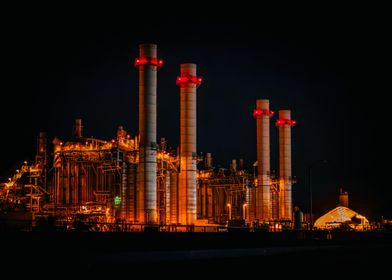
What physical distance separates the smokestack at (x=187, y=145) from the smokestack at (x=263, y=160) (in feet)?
78.4

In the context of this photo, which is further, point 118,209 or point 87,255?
point 118,209

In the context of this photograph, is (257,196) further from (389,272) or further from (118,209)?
(389,272)

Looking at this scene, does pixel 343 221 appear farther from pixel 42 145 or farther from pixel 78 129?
pixel 42 145

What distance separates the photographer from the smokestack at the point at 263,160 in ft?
364

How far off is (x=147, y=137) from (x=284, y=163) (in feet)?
138

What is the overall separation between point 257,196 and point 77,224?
169ft

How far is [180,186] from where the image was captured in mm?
89500

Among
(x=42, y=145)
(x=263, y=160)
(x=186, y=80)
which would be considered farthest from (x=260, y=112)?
(x=42, y=145)

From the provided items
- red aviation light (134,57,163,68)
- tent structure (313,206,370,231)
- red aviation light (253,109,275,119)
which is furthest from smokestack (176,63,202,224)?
tent structure (313,206,370,231)

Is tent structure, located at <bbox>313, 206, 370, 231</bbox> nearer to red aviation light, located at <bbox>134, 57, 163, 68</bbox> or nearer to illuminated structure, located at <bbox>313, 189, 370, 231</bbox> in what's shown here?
illuminated structure, located at <bbox>313, 189, 370, 231</bbox>

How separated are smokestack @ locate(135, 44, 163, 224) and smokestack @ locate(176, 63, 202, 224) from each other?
7.25m

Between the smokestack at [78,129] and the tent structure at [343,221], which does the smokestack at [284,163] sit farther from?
the smokestack at [78,129]

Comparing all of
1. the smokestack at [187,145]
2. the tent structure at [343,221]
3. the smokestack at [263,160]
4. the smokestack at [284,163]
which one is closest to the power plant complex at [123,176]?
the smokestack at [187,145]

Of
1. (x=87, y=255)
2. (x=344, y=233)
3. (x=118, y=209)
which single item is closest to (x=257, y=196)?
(x=344, y=233)
